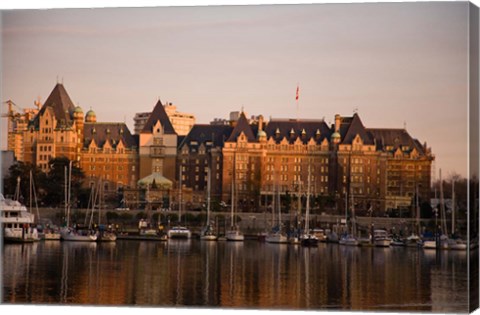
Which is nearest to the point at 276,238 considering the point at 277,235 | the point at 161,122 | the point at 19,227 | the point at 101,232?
the point at 277,235

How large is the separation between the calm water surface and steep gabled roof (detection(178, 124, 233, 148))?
10.9 meters

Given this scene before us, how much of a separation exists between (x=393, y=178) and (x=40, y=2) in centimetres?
2741

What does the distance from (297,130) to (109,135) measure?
23.7 feet

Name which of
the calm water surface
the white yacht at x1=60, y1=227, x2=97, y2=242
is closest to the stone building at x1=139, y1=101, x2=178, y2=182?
the white yacht at x1=60, y1=227, x2=97, y2=242

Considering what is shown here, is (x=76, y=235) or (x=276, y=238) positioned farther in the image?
(x=276, y=238)

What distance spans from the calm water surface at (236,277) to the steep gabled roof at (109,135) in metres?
8.90

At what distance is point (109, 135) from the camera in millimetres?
45594

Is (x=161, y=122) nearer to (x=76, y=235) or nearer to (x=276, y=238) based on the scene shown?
(x=276, y=238)

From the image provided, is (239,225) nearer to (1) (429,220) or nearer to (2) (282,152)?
(2) (282,152)

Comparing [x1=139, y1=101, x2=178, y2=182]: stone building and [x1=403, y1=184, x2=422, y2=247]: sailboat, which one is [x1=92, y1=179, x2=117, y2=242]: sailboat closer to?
[x1=139, y1=101, x2=178, y2=182]: stone building

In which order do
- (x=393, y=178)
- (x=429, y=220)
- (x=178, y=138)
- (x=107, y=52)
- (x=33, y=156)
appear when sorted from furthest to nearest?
1. (x=178, y=138)
2. (x=393, y=178)
3. (x=33, y=156)
4. (x=429, y=220)
5. (x=107, y=52)

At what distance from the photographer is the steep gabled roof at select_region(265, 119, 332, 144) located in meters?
43.8

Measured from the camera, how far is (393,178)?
4459 cm

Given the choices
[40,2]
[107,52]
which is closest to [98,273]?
[107,52]
